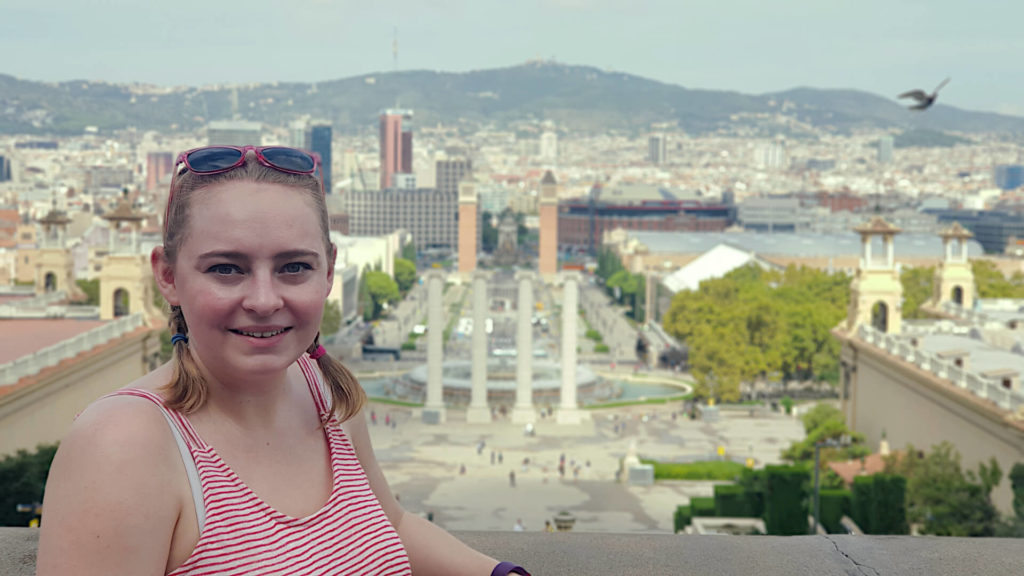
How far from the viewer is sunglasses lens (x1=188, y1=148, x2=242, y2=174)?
2.48 meters

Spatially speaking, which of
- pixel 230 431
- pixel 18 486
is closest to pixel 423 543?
pixel 230 431

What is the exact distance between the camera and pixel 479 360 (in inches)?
1829

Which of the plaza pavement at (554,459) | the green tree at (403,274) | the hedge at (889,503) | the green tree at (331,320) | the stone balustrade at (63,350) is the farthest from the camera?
the green tree at (403,274)

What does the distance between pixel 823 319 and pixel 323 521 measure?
165 feet

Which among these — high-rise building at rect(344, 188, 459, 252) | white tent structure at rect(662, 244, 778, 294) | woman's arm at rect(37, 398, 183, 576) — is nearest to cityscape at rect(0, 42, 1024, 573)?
white tent structure at rect(662, 244, 778, 294)

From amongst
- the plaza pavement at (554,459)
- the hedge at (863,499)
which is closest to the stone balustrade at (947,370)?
the hedge at (863,499)

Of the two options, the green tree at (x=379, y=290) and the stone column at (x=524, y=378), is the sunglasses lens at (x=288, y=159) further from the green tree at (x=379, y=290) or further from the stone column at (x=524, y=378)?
the green tree at (x=379, y=290)

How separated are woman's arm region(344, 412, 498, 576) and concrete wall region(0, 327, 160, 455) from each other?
15.8m

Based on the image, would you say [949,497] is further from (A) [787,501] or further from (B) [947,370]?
(B) [947,370]

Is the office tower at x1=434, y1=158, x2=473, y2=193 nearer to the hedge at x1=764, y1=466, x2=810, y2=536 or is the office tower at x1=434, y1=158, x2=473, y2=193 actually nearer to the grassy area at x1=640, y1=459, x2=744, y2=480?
the grassy area at x1=640, y1=459, x2=744, y2=480

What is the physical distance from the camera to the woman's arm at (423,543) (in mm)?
2863

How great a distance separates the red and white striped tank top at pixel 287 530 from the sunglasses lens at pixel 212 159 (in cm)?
46

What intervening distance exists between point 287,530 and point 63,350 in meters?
22.3

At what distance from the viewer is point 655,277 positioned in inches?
2992
